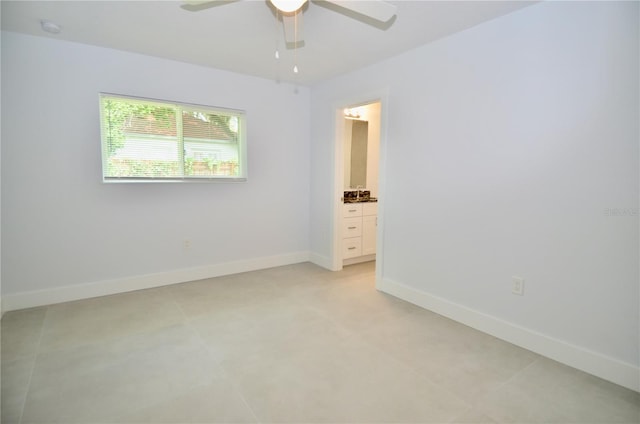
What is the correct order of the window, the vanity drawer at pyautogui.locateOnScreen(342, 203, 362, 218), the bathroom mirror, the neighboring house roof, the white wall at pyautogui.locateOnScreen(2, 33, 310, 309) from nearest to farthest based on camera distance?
the white wall at pyautogui.locateOnScreen(2, 33, 310, 309) → the window → the neighboring house roof → the vanity drawer at pyautogui.locateOnScreen(342, 203, 362, 218) → the bathroom mirror

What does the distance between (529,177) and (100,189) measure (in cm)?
373

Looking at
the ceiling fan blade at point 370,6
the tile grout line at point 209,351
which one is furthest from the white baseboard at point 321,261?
the ceiling fan blade at point 370,6

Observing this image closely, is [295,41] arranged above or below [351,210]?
above

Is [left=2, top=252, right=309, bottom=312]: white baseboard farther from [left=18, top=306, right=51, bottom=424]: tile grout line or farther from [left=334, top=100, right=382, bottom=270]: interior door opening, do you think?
[left=334, top=100, right=382, bottom=270]: interior door opening

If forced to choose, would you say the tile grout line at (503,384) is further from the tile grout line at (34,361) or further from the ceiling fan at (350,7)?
the tile grout line at (34,361)

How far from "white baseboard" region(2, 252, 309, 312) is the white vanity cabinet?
2.60ft

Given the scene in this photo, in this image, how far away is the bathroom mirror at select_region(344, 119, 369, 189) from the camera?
4746 mm

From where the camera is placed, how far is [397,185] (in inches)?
127

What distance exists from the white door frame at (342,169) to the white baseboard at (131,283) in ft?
2.45

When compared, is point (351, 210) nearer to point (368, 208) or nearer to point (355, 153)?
point (368, 208)

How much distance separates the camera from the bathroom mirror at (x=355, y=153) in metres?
4.75

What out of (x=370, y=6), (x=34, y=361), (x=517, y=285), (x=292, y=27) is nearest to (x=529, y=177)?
(x=517, y=285)

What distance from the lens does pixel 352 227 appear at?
14.2 feet

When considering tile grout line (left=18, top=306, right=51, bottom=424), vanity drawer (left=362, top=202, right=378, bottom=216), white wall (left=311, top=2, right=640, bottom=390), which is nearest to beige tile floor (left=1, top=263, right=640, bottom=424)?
tile grout line (left=18, top=306, right=51, bottom=424)
